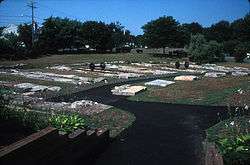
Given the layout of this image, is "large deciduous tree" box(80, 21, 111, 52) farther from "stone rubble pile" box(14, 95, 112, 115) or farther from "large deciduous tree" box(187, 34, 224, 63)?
"stone rubble pile" box(14, 95, 112, 115)

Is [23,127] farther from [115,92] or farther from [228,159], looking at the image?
[115,92]

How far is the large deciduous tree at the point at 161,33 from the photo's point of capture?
61094 millimetres

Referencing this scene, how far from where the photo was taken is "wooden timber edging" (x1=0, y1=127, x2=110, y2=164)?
6021 millimetres

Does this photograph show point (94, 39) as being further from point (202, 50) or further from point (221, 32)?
point (221, 32)

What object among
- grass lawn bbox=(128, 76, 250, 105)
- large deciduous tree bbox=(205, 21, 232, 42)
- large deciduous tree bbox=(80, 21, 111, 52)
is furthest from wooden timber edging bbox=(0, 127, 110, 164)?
large deciduous tree bbox=(205, 21, 232, 42)

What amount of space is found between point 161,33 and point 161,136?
51.3 metres

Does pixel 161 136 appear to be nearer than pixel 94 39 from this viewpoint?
Yes

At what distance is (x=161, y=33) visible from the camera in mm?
61281

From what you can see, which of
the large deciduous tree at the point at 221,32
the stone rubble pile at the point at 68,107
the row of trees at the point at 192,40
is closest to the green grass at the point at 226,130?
the stone rubble pile at the point at 68,107

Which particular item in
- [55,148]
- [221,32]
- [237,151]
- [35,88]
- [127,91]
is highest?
[221,32]

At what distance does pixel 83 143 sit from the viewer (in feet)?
29.3

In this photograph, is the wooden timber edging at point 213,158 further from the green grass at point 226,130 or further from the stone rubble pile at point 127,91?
the stone rubble pile at point 127,91

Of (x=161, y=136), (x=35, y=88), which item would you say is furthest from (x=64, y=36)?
(x=161, y=136)

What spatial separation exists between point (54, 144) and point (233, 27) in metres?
81.6
